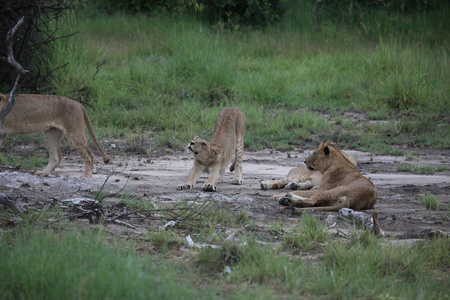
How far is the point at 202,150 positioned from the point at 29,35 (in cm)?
484

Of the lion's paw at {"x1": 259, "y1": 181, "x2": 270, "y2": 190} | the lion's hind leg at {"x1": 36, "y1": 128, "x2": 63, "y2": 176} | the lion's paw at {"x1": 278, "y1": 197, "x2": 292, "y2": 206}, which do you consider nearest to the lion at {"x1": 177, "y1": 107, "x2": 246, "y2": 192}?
the lion's paw at {"x1": 259, "y1": 181, "x2": 270, "y2": 190}

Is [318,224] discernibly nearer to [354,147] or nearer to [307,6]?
[354,147]

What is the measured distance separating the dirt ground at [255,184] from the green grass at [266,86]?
1.77ft

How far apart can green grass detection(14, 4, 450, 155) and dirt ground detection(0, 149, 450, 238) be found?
21.2 inches

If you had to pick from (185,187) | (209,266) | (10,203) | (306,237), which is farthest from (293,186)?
(10,203)

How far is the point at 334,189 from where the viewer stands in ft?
19.6

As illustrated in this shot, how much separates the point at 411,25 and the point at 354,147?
7981 millimetres

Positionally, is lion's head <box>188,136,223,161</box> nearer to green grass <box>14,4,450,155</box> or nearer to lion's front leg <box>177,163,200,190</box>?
lion's front leg <box>177,163,200,190</box>

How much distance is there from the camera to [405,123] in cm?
1043

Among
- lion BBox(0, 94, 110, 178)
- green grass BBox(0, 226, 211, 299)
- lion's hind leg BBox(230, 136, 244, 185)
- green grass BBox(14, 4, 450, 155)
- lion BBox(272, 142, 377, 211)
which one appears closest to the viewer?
green grass BBox(0, 226, 211, 299)

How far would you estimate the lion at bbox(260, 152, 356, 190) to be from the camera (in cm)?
716

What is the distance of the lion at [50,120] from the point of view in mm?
6984

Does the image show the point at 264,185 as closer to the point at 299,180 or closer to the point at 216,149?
the point at 299,180

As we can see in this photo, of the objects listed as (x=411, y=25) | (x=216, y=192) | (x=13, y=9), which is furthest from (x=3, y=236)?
(x=411, y=25)
